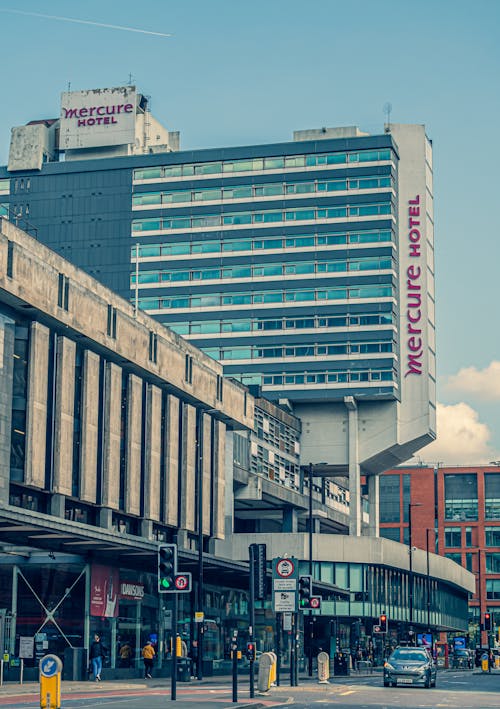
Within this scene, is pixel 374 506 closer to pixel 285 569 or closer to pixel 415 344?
pixel 415 344

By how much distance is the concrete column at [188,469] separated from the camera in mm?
77500

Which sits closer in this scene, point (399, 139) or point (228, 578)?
point (228, 578)

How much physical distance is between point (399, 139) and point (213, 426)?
4694 cm

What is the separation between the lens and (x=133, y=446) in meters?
69.7

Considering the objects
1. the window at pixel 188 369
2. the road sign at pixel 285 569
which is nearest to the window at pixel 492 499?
the window at pixel 188 369

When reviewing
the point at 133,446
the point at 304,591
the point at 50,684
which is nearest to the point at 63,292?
the point at 133,446

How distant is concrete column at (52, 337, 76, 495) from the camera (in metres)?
59.8

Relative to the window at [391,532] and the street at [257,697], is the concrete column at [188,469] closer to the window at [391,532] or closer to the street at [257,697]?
the street at [257,697]

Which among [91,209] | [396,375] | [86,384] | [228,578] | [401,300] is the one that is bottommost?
[228,578]

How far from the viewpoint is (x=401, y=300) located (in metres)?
113

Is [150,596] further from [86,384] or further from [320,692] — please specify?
[320,692]

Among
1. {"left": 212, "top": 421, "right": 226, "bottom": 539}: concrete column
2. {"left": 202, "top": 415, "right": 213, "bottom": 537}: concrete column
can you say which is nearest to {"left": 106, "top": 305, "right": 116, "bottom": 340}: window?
{"left": 202, "top": 415, "right": 213, "bottom": 537}: concrete column

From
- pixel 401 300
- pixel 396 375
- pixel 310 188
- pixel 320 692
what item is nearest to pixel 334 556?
pixel 396 375

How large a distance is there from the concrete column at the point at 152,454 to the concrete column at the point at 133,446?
3.08 ft
